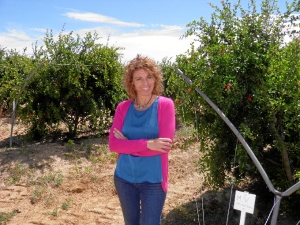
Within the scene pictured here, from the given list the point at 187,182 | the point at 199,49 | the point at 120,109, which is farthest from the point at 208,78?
the point at 187,182

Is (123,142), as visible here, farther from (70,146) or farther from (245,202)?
(70,146)

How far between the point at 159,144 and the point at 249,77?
134cm

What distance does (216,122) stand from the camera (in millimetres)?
3619

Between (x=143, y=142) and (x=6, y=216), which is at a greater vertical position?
(x=143, y=142)

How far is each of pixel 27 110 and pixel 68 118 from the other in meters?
0.86

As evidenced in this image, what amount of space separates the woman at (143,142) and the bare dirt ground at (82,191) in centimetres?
138

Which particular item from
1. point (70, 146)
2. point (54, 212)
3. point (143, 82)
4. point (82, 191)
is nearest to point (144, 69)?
point (143, 82)

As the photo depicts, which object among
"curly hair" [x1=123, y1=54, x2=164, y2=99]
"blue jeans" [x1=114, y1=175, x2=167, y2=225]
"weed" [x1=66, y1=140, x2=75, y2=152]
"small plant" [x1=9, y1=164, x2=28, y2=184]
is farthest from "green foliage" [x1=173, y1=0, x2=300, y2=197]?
"weed" [x1=66, y1=140, x2=75, y2=152]

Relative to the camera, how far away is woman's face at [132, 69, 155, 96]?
2.69m

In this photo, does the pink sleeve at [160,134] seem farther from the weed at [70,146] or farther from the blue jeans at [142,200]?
the weed at [70,146]

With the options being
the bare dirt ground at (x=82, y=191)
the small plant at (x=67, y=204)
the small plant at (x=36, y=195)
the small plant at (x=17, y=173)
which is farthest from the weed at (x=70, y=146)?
the small plant at (x=67, y=204)

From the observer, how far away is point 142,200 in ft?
8.63

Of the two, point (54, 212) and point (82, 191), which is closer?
point (54, 212)

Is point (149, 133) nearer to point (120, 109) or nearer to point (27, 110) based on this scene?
point (120, 109)
